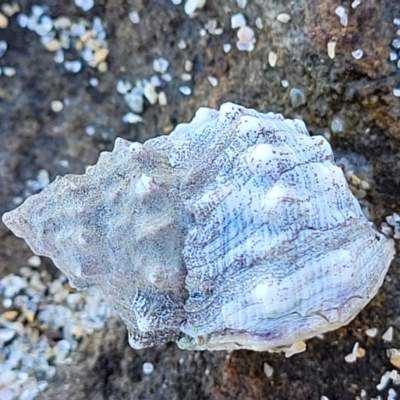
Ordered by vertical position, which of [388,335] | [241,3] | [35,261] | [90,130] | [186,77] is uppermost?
[241,3]

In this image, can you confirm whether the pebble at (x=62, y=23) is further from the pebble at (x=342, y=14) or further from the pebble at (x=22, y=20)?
the pebble at (x=342, y=14)

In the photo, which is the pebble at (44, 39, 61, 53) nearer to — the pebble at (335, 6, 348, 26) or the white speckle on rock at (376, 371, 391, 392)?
the pebble at (335, 6, 348, 26)

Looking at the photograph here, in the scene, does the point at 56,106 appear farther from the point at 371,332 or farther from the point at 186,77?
the point at 371,332

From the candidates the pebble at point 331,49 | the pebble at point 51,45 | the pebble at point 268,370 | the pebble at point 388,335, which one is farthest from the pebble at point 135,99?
the pebble at point 388,335

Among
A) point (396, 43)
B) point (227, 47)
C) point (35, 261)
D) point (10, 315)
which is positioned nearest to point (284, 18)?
point (227, 47)

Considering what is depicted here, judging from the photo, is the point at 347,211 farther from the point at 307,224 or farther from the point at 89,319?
the point at 89,319
